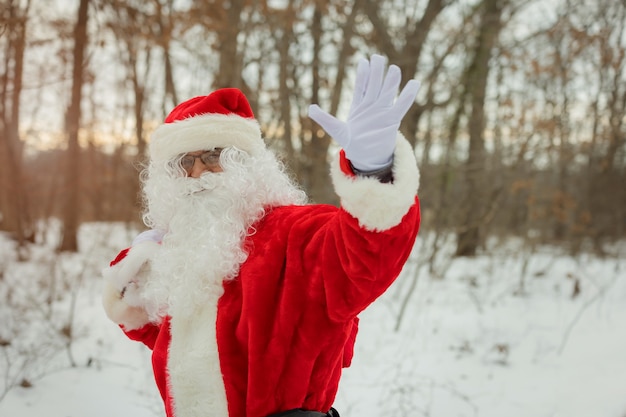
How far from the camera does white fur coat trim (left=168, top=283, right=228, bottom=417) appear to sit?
4.90 ft

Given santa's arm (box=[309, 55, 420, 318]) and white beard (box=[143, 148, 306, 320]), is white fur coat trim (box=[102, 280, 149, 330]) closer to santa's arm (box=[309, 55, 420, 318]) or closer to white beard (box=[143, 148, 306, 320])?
white beard (box=[143, 148, 306, 320])

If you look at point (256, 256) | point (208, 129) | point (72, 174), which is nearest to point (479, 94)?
point (208, 129)

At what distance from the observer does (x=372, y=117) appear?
111 cm

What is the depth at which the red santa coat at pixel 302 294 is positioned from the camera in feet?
3.77

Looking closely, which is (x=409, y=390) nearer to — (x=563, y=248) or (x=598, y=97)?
(x=598, y=97)

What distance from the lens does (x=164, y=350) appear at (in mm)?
1645

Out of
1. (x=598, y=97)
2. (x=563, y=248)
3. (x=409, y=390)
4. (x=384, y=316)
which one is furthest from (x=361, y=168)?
(x=563, y=248)

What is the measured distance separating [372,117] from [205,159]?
0.87 meters

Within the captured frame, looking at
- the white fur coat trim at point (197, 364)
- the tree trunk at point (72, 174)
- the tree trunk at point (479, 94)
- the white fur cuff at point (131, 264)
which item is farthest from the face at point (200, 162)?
the tree trunk at point (72, 174)

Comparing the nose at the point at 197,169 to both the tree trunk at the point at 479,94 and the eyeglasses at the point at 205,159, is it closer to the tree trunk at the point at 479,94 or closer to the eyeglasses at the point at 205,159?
the eyeglasses at the point at 205,159

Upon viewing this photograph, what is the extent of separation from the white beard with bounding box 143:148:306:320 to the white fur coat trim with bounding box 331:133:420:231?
561 millimetres

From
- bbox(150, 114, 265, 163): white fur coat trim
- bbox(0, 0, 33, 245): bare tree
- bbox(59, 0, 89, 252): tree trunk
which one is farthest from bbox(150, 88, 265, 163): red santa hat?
bbox(59, 0, 89, 252): tree trunk

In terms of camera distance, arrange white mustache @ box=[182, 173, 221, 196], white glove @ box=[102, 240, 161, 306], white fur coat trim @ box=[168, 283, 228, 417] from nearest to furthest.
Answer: white fur coat trim @ box=[168, 283, 228, 417]
white mustache @ box=[182, 173, 221, 196]
white glove @ box=[102, 240, 161, 306]

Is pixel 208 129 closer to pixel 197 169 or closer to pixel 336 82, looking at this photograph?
pixel 197 169
